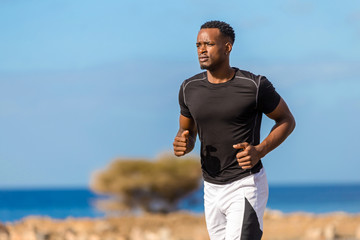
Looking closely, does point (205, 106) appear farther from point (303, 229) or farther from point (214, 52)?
point (303, 229)

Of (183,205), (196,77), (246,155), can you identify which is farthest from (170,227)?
(246,155)

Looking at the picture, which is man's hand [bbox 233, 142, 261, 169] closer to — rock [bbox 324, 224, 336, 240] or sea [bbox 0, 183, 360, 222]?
rock [bbox 324, 224, 336, 240]

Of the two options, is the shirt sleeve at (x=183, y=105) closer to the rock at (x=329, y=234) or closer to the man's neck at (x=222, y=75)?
the man's neck at (x=222, y=75)

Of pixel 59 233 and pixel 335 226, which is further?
pixel 335 226

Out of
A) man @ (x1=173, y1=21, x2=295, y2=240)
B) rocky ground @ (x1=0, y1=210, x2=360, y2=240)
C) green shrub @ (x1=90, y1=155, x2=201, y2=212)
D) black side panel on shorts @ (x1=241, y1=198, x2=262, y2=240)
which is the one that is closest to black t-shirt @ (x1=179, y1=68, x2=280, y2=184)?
man @ (x1=173, y1=21, x2=295, y2=240)

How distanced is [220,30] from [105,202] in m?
17.0

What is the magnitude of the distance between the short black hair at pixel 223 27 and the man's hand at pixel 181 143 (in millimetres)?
797

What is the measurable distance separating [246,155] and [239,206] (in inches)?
16.9

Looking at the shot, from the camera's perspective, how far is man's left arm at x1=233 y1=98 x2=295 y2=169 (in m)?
4.91

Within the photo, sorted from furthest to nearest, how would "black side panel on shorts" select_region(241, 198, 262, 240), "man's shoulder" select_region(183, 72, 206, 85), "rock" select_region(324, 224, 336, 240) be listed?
"rock" select_region(324, 224, 336, 240) < "man's shoulder" select_region(183, 72, 206, 85) < "black side panel on shorts" select_region(241, 198, 262, 240)

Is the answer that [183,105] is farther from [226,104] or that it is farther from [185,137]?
[226,104]

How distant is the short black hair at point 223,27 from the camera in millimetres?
5207

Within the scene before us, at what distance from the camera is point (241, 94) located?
5.14m

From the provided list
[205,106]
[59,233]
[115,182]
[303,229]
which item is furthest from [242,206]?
[115,182]
